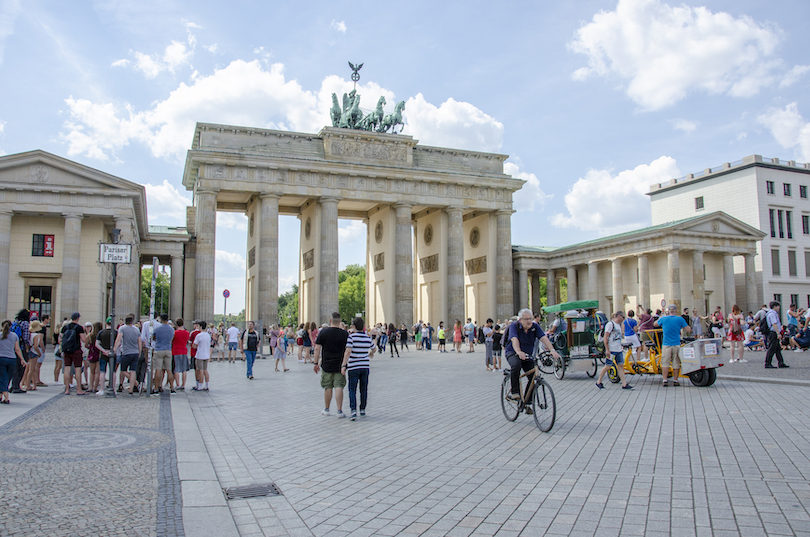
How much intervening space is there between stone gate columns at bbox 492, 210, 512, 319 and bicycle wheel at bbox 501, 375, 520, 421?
40527 mm

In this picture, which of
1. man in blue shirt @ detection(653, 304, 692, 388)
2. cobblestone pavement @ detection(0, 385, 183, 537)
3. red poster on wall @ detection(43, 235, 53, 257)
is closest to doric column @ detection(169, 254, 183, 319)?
red poster on wall @ detection(43, 235, 53, 257)

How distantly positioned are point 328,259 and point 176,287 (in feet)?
37.2

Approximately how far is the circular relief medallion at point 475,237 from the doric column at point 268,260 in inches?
747

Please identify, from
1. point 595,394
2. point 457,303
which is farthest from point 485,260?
point 595,394

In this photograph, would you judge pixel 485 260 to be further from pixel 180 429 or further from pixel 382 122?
pixel 180 429

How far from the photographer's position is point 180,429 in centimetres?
901

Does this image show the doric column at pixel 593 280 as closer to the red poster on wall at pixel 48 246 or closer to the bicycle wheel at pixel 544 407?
the red poster on wall at pixel 48 246

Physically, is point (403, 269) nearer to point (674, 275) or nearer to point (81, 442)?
point (674, 275)

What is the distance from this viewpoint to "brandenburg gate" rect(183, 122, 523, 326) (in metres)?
43.3

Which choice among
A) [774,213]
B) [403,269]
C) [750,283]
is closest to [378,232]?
[403,269]

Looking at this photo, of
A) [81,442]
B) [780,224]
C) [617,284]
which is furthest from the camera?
[780,224]

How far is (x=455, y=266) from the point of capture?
49438 mm

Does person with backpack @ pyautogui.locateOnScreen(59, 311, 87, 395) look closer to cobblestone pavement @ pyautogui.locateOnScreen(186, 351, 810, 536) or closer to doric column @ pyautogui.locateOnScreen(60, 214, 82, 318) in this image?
cobblestone pavement @ pyautogui.locateOnScreen(186, 351, 810, 536)

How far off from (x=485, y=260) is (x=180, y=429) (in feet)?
149
